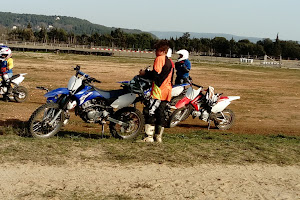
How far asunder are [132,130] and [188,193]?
3089mm

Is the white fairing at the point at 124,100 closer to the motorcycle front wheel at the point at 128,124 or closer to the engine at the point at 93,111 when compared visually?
the motorcycle front wheel at the point at 128,124

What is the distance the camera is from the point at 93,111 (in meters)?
8.10

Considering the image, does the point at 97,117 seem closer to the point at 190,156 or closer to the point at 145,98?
the point at 145,98

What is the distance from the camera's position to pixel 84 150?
22.7 feet

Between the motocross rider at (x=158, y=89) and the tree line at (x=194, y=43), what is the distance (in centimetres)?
7577

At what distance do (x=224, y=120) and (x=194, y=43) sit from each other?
304 ft

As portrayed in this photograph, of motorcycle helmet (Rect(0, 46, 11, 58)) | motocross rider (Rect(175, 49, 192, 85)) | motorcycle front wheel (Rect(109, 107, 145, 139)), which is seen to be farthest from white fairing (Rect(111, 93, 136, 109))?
motorcycle helmet (Rect(0, 46, 11, 58))

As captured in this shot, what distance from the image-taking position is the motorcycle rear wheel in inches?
433

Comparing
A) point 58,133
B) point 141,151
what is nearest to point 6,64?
point 58,133

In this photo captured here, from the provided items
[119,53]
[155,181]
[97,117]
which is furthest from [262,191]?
[119,53]

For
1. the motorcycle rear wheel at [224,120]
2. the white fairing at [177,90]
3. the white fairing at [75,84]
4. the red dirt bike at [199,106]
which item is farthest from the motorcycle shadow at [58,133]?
the motorcycle rear wheel at [224,120]

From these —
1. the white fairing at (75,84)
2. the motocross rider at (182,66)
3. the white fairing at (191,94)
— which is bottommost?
the white fairing at (191,94)

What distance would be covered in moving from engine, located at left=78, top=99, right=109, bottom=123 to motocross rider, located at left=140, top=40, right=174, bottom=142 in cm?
88

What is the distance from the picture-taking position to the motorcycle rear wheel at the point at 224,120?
1100 centimetres
